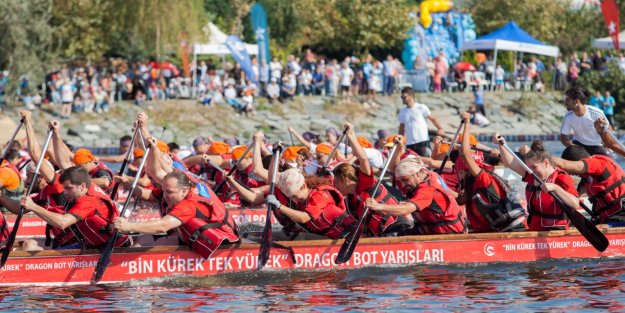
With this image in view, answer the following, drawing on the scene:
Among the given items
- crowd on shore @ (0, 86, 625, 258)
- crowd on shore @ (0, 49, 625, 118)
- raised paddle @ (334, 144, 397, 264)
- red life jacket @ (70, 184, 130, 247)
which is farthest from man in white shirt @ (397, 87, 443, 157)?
crowd on shore @ (0, 49, 625, 118)

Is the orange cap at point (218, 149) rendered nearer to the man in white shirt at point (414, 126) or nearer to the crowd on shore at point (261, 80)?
the man in white shirt at point (414, 126)

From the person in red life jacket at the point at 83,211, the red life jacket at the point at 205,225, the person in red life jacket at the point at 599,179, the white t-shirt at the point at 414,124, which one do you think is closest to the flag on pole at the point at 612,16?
the white t-shirt at the point at 414,124

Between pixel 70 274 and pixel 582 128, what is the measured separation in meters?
7.32

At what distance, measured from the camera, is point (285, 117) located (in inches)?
1526

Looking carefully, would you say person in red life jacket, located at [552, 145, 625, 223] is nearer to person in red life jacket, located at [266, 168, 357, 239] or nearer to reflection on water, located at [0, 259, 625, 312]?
reflection on water, located at [0, 259, 625, 312]

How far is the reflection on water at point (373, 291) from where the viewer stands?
1219cm

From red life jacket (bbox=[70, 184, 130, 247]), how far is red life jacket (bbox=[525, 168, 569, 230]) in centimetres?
474

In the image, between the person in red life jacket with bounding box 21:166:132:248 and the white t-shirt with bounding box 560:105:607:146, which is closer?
the person in red life jacket with bounding box 21:166:132:248

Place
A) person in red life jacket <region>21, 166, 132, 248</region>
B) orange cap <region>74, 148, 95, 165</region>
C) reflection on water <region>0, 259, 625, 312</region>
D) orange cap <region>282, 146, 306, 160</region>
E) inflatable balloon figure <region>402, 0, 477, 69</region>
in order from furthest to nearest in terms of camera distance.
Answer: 1. inflatable balloon figure <region>402, 0, 477, 69</region>
2. orange cap <region>282, 146, 306, 160</region>
3. orange cap <region>74, 148, 95, 165</region>
4. person in red life jacket <region>21, 166, 132, 248</region>
5. reflection on water <region>0, 259, 625, 312</region>

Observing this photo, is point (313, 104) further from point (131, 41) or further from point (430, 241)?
point (430, 241)

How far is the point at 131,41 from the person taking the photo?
41375 mm

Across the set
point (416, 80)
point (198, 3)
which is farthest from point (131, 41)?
point (416, 80)

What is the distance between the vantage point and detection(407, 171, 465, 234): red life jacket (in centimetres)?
1352

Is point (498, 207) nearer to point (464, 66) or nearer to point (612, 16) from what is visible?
point (612, 16)
